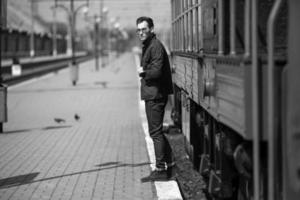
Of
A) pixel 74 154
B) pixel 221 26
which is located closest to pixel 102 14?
pixel 74 154

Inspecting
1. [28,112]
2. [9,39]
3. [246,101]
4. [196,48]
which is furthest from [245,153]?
[9,39]

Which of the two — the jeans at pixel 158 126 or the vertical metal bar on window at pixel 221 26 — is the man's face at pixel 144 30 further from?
the vertical metal bar on window at pixel 221 26

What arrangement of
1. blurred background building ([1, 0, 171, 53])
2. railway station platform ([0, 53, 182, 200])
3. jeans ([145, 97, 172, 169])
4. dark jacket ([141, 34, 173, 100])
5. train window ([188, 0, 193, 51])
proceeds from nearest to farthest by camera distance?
railway station platform ([0, 53, 182, 200]) < dark jacket ([141, 34, 173, 100]) < jeans ([145, 97, 172, 169]) < train window ([188, 0, 193, 51]) < blurred background building ([1, 0, 171, 53])

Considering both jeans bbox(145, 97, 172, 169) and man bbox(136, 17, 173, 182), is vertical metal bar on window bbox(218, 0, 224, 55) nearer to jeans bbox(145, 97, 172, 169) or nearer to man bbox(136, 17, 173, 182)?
man bbox(136, 17, 173, 182)

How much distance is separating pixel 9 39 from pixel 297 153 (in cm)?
7572

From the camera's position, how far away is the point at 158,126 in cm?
809

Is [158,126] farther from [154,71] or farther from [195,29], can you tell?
[195,29]

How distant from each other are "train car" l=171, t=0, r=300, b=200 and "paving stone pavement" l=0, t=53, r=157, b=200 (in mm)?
1539

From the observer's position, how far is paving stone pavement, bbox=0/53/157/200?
7.74m

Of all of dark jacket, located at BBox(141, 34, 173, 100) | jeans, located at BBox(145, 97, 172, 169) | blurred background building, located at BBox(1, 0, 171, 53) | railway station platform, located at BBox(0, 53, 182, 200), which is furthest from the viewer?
blurred background building, located at BBox(1, 0, 171, 53)

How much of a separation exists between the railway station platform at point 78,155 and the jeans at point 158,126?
37 centimetres

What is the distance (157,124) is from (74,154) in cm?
289

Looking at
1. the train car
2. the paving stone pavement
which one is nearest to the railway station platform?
the paving stone pavement

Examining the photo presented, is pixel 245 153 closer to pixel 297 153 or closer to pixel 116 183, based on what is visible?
pixel 297 153
